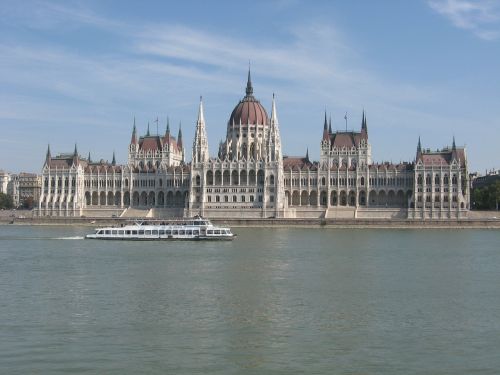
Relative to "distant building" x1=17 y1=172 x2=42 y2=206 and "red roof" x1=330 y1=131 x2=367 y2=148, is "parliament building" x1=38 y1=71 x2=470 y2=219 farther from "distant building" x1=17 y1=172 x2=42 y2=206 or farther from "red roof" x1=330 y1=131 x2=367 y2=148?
"distant building" x1=17 y1=172 x2=42 y2=206

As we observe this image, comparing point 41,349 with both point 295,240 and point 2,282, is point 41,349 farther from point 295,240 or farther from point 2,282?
point 295,240

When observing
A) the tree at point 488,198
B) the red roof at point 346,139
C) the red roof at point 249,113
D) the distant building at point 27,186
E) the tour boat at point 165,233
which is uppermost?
the red roof at point 249,113

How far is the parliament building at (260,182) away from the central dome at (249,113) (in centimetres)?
16

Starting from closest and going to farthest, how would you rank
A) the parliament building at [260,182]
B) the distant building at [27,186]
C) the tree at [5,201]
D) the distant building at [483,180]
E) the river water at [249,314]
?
1. the river water at [249,314]
2. the parliament building at [260,182]
3. the tree at [5,201]
4. the distant building at [483,180]
5. the distant building at [27,186]

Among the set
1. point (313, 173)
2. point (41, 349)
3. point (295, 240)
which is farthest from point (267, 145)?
point (41, 349)

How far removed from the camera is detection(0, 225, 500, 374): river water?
850 inches

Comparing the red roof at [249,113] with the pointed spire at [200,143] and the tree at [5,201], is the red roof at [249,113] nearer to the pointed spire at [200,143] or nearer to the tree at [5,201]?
the pointed spire at [200,143]

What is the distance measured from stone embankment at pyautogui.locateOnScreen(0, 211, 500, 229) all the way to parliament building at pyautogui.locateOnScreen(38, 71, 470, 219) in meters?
4.73

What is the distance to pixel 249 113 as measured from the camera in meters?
125

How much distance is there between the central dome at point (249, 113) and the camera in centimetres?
12425

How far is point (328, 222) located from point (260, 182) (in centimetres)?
1605

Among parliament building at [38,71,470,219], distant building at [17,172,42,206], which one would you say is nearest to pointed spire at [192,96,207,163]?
parliament building at [38,71,470,219]

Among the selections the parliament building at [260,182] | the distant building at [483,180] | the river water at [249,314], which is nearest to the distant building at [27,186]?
the parliament building at [260,182]

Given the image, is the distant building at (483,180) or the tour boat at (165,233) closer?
the tour boat at (165,233)
